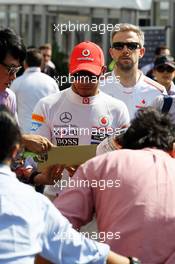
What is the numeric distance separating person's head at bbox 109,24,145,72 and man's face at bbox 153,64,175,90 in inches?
77.7

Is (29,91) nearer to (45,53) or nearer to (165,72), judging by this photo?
(165,72)

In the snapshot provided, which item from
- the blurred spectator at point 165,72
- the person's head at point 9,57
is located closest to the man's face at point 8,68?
the person's head at point 9,57

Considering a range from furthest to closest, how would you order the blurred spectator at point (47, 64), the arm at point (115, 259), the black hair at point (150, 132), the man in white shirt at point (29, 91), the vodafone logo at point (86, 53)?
the blurred spectator at point (47, 64), the man in white shirt at point (29, 91), the vodafone logo at point (86, 53), the black hair at point (150, 132), the arm at point (115, 259)

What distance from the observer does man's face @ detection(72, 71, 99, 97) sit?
580cm

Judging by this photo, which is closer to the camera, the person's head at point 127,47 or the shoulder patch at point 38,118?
the shoulder patch at point 38,118

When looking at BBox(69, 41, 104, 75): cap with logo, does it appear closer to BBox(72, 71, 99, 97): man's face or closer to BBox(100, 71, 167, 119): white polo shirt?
BBox(72, 71, 99, 97): man's face

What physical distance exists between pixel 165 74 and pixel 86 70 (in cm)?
380

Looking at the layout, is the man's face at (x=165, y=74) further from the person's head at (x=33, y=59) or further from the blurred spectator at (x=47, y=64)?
the blurred spectator at (x=47, y=64)

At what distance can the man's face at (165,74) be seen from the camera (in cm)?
935

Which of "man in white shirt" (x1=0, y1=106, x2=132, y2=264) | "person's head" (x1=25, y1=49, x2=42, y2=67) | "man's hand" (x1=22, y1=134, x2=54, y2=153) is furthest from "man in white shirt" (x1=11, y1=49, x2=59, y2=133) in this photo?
"man in white shirt" (x1=0, y1=106, x2=132, y2=264)

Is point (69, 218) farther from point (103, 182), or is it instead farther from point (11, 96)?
point (11, 96)

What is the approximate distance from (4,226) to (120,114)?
233 cm

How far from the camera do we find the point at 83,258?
385cm

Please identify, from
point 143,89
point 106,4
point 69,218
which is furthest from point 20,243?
point 106,4
